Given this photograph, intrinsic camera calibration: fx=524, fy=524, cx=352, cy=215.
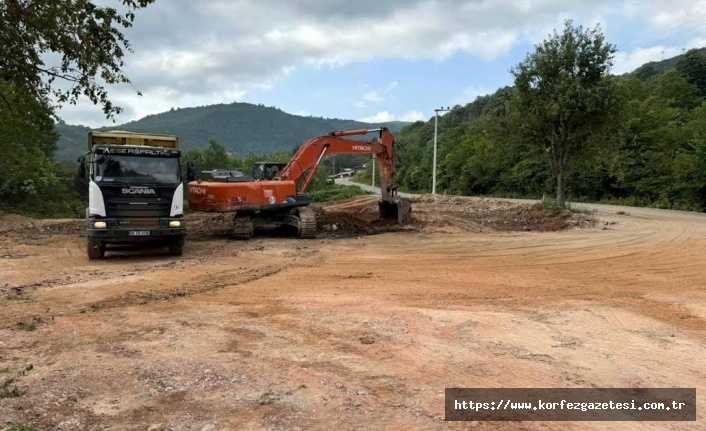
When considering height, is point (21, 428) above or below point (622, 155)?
below

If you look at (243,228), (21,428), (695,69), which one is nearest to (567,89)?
(243,228)

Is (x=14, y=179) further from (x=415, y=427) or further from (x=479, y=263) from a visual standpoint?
(x=415, y=427)

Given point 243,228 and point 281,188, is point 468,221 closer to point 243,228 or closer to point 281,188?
point 281,188

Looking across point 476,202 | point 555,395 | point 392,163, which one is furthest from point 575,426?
point 476,202

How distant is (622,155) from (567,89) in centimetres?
1654

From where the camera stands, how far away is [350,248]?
50.1 ft

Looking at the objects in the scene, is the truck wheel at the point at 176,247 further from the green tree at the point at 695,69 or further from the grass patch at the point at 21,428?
the green tree at the point at 695,69

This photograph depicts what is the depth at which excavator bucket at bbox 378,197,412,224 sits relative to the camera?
20.3 meters

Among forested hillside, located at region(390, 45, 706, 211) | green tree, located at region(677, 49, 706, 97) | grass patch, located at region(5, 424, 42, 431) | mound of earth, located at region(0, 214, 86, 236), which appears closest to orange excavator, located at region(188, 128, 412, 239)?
mound of earth, located at region(0, 214, 86, 236)

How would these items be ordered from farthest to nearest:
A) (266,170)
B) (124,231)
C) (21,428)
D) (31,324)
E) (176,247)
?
(266,170) < (176,247) < (124,231) < (31,324) < (21,428)

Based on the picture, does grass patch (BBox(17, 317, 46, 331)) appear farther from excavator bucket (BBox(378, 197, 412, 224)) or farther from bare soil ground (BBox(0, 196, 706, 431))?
excavator bucket (BBox(378, 197, 412, 224))

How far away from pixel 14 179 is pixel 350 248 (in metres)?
25.1

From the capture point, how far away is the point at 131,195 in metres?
12.6

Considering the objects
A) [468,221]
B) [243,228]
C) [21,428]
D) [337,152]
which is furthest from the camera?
[468,221]
